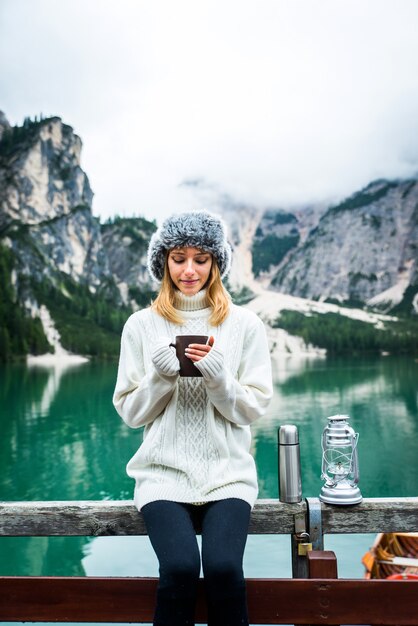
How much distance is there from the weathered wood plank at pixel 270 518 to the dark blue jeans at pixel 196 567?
0.24 meters

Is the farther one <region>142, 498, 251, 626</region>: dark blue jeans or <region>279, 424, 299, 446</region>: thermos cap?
<region>279, 424, 299, 446</region>: thermos cap

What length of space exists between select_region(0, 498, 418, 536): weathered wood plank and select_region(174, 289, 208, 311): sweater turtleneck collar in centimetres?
86

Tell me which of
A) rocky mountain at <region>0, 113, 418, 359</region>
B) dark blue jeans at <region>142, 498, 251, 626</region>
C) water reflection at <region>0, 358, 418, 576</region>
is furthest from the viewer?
rocky mountain at <region>0, 113, 418, 359</region>

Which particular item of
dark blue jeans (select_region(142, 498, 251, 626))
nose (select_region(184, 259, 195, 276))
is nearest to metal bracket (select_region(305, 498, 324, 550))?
dark blue jeans (select_region(142, 498, 251, 626))

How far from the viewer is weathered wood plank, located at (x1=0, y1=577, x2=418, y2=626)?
2029 millimetres

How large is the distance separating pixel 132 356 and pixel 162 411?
267mm

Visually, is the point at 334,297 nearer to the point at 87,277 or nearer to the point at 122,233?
the point at 122,233

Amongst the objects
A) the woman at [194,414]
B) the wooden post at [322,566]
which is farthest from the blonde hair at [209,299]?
the wooden post at [322,566]

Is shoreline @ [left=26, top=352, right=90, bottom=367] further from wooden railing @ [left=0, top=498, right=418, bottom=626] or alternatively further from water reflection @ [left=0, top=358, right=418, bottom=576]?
wooden railing @ [left=0, top=498, right=418, bottom=626]

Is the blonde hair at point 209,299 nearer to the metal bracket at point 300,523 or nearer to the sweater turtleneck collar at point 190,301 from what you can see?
the sweater turtleneck collar at point 190,301

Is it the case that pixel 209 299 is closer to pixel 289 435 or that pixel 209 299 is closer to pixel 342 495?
pixel 289 435

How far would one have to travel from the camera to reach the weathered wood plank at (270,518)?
2385 millimetres

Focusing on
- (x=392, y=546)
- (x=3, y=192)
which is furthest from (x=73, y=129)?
(x=392, y=546)

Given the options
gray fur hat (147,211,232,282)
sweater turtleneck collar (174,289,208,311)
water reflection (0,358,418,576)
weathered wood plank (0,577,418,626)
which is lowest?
water reflection (0,358,418,576)
